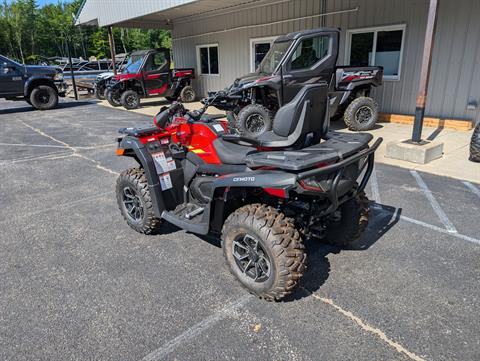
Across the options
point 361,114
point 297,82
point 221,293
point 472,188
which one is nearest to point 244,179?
point 221,293

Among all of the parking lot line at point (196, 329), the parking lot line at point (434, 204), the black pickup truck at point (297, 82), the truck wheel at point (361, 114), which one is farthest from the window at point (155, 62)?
the parking lot line at point (196, 329)

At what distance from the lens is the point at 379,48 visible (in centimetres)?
974

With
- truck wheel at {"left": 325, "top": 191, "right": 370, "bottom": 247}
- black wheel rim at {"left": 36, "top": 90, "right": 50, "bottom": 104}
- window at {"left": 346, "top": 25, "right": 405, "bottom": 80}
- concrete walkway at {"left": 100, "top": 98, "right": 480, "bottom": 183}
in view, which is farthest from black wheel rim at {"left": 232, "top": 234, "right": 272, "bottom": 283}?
black wheel rim at {"left": 36, "top": 90, "right": 50, "bottom": 104}

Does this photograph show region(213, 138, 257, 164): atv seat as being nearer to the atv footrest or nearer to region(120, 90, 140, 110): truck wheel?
the atv footrest

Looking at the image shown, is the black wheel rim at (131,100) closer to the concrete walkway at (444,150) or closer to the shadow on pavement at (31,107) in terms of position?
the shadow on pavement at (31,107)

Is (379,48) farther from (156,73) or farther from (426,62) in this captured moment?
(156,73)

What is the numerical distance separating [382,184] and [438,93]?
5.17 meters

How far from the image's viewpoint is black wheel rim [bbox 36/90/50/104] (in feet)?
47.1

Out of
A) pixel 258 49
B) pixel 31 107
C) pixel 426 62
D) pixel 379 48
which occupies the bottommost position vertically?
pixel 31 107

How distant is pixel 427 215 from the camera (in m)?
4.03

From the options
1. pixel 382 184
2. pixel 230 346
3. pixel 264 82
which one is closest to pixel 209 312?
pixel 230 346

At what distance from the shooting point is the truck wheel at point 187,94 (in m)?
15.3

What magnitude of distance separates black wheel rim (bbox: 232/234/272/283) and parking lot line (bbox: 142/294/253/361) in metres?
0.19

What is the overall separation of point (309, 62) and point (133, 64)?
899cm
